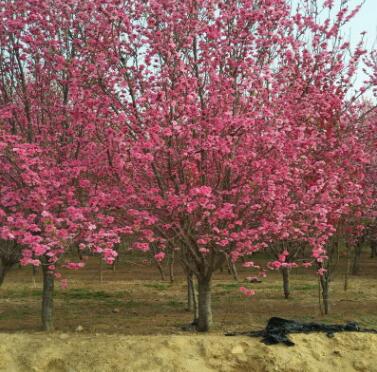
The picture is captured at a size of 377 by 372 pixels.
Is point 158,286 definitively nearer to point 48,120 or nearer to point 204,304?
point 204,304

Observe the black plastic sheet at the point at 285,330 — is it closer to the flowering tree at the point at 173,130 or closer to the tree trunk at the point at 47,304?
the flowering tree at the point at 173,130

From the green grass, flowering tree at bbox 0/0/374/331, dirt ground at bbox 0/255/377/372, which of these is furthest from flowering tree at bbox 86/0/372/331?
the green grass

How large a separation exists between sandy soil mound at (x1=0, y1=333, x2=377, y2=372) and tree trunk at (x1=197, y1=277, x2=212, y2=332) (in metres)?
2.99

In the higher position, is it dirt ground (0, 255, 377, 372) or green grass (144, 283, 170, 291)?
green grass (144, 283, 170, 291)

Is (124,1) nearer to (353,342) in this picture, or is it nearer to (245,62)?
(245,62)

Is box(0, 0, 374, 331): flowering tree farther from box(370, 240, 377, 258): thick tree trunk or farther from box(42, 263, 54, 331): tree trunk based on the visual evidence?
box(370, 240, 377, 258): thick tree trunk

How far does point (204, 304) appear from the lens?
38.0 feet

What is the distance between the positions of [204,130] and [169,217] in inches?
78.1

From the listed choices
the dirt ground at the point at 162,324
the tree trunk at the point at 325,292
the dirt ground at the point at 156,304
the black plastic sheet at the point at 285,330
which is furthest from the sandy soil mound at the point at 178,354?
the tree trunk at the point at 325,292

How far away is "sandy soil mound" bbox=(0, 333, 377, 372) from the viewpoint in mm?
7496

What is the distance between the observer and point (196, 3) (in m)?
10.1

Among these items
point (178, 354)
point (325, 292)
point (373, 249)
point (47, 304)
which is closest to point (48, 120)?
point (47, 304)

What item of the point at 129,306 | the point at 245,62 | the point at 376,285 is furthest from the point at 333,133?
the point at 376,285

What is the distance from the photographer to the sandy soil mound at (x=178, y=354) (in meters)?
7.50
